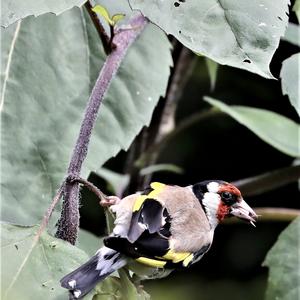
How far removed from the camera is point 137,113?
1226 millimetres

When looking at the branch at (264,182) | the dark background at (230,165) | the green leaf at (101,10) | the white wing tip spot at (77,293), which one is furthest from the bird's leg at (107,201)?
the dark background at (230,165)

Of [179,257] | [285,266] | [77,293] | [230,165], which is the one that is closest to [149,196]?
[179,257]

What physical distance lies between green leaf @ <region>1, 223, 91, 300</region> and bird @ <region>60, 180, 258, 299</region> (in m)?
0.02

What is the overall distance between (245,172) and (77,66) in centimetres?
206

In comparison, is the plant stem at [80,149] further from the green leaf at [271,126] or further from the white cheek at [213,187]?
the green leaf at [271,126]

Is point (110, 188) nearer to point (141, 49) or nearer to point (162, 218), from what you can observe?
point (141, 49)

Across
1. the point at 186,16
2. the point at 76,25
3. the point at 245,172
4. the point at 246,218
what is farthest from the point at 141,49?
the point at 245,172

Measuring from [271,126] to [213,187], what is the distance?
0.40 meters

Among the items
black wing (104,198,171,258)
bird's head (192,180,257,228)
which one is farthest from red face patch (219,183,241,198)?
black wing (104,198,171,258)

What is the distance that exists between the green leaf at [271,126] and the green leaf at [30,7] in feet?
2.09

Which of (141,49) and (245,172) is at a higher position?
(141,49)

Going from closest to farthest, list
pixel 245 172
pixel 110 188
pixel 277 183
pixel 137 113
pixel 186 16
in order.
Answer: pixel 186 16, pixel 137 113, pixel 277 183, pixel 110 188, pixel 245 172

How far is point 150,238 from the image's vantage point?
85 centimetres

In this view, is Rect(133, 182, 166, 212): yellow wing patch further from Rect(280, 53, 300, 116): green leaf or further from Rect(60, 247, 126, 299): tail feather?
Rect(280, 53, 300, 116): green leaf
